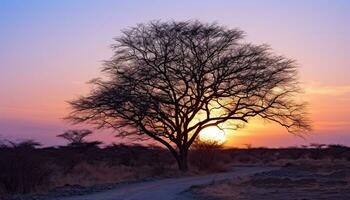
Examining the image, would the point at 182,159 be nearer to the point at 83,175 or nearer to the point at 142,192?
the point at 83,175

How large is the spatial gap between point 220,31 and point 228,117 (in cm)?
640

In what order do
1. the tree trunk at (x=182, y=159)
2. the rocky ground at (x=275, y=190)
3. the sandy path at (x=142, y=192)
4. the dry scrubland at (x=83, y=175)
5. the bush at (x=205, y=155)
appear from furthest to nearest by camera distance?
1. the bush at (x=205, y=155)
2. the tree trunk at (x=182, y=159)
3. the dry scrubland at (x=83, y=175)
4. the sandy path at (x=142, y=192)
5. the rocky ground at (x=275, y=190)

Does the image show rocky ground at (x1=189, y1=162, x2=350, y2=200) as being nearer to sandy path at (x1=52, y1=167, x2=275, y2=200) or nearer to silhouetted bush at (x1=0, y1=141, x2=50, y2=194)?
sandy path at (x1=52, y1=167, x2=275, y2=200)

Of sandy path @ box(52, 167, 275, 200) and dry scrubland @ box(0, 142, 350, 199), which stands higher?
→ dry scrubland @ box(0, 142, 350, 199)

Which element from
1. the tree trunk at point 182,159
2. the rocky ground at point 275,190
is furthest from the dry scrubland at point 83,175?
the tree trunk at point 182,159

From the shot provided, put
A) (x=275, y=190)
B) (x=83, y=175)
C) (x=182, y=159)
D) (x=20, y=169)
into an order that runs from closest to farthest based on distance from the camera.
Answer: (x=275, y=190) → (x=20, y=169) → (x=83, y=175) → (x=182, y=159)

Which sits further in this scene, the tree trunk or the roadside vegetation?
the tree trunk

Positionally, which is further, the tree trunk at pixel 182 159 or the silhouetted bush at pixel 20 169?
the tree trunk at pixel 182 159

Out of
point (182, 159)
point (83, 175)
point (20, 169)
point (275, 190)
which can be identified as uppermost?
point (182, 159)

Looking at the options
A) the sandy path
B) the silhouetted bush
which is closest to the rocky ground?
the sandy path

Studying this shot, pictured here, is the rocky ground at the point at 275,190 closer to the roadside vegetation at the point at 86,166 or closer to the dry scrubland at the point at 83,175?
the dry scrubland at the point at 83,175

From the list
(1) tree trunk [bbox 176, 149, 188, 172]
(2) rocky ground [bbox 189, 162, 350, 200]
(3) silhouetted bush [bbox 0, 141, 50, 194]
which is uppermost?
(1) tree trunk [bbox 176, 149, 188, 172]

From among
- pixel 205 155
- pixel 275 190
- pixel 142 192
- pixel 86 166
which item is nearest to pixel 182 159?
pixel 205 155

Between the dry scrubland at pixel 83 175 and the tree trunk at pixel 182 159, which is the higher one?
the tree trunk at pixel 182 159
